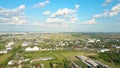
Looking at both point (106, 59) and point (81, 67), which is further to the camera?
point (106, 59)

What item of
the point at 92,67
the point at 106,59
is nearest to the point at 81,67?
the point at 92,67

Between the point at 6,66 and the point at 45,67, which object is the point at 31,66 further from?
the point at 6,66

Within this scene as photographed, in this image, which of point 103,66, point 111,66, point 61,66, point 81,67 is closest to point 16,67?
point 61,66

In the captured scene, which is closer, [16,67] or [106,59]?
[16,67]

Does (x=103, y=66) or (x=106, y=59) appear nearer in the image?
(x=103, y=66)

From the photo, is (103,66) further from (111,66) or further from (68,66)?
(68,66)

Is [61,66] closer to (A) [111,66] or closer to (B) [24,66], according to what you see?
(B) [24,66]

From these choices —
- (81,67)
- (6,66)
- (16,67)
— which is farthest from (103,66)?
(6,66)
